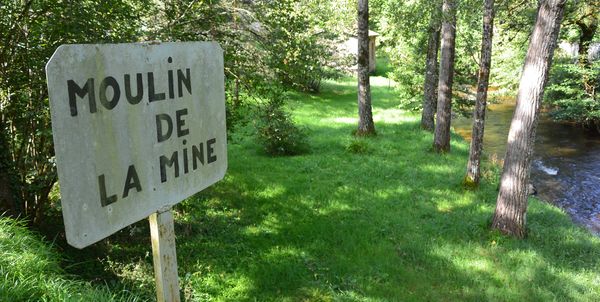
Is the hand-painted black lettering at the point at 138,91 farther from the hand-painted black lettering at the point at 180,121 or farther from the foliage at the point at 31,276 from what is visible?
the foliage at the point at 31,276

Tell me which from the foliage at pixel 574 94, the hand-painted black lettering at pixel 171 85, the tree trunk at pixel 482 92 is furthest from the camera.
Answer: the foliage at pixel 574 94

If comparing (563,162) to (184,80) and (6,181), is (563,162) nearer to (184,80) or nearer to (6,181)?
(6,181)

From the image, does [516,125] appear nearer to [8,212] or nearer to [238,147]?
[8,212]

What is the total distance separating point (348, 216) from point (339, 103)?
17.3m

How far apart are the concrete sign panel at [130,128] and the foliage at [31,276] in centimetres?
145

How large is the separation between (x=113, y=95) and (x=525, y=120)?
7362 mm

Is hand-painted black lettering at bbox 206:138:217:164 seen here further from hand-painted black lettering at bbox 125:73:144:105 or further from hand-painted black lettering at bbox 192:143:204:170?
hand-painted black lettering at bbox 125:73:144:105

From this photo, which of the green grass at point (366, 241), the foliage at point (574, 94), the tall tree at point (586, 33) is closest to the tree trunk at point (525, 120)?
the green grass at point (366, 241)

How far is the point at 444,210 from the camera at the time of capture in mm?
9281

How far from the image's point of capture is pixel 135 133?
7.16 ft

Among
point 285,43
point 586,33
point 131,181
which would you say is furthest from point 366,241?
point 586,33

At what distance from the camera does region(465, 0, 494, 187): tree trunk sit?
30.9 feet

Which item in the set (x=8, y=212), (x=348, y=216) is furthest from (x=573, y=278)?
(x=8, y=212)

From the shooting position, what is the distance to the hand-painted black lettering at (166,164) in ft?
7.79
